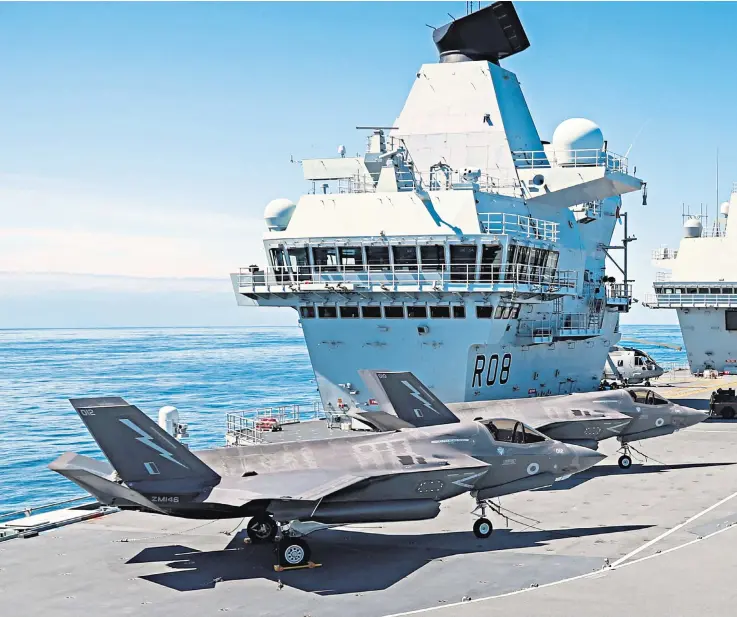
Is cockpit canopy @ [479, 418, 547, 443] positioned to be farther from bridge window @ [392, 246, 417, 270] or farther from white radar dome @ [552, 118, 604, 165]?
white radar dome @ [552, 118, 604, 165]

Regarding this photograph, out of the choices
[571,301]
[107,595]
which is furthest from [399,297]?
[107,595]

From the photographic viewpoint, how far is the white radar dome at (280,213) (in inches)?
1460

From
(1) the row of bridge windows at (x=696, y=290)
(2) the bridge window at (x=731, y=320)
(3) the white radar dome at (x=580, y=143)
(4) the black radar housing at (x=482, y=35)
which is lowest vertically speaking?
(2) the bridge window at (x=731, y=320)

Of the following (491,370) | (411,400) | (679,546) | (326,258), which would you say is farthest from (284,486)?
(491,370)

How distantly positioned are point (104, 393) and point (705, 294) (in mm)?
49675

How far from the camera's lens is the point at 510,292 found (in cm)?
3031

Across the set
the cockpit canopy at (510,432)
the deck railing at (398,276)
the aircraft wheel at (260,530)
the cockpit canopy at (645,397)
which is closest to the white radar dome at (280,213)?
the deck railing at (398,276)

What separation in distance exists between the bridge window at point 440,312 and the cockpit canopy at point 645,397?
23.1 feet

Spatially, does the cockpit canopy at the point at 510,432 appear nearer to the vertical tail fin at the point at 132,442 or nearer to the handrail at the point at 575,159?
the vertical tail fin at the point at 132,442

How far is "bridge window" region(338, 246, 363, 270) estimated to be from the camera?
3139 cm

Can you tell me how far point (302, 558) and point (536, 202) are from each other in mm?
23379

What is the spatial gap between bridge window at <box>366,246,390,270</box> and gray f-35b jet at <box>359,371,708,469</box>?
7005 millimetres

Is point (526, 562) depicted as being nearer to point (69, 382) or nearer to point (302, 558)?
point (302, 558)

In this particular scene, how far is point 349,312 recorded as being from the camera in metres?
32.0
